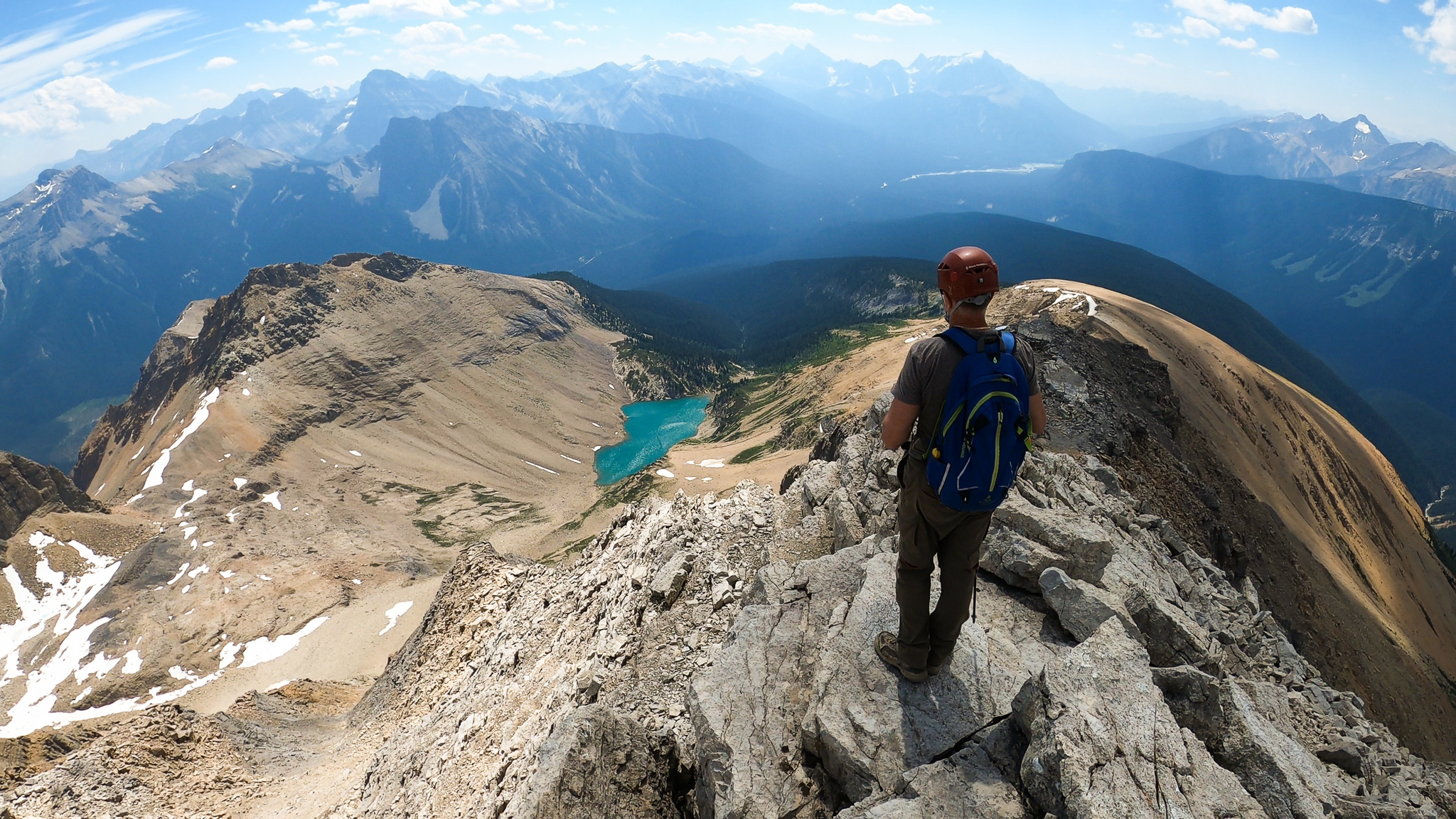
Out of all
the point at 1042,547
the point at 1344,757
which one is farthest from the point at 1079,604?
the point at 1344,757

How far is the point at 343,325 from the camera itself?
464 feet

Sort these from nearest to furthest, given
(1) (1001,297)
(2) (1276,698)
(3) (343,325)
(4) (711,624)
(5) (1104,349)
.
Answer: (2) (1276,698) < (4) (711,624) < (5) (1104,349) < (1) (1001,297) < (3) (343,325)

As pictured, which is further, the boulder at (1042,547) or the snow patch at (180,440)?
the snow patch at (180,440)

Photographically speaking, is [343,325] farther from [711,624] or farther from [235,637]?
[711,624]

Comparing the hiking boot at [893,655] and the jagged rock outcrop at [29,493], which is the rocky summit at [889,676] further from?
the jagged rock outcrop at [29,493]

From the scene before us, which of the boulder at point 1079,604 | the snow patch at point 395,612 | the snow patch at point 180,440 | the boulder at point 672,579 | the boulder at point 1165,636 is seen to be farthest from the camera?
the snow patch at point 180,440

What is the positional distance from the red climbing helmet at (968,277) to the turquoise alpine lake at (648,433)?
121 metres

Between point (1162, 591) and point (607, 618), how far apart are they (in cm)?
1334

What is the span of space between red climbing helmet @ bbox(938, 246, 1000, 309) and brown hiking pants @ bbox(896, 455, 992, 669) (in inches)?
78.6


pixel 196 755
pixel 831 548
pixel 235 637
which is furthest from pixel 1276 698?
pixel 235 637

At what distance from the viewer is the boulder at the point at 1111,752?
6.32 m

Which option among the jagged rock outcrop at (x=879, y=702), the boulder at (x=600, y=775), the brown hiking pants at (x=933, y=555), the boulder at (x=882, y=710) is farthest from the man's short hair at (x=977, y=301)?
the boulder at (x=600, y=775)

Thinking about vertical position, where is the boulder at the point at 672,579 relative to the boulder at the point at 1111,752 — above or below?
below

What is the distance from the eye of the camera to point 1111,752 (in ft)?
22.1
